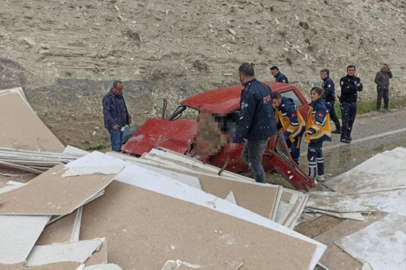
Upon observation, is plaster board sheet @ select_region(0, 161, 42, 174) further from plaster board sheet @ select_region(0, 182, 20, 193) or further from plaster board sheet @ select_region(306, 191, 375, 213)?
plaster board sheet @ select_region(306, 191, 375, 213)

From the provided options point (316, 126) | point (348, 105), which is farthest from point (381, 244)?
point (348, 105)

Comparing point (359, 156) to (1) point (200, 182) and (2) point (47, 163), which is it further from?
(2) point (47, 163)

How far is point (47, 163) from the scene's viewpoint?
4.73m

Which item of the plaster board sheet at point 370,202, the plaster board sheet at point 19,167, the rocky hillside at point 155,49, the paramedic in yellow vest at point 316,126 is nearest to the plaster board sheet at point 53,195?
the plaster board sheet at point 19,167

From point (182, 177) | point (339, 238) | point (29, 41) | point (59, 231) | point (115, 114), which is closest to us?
point (59, 231)

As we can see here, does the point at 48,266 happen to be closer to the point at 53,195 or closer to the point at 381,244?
the point at 53,195

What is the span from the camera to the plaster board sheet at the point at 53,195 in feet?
11.5

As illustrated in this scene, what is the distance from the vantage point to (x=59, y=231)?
338 cm

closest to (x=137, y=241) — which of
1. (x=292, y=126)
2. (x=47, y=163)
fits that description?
(x=47, y=163)

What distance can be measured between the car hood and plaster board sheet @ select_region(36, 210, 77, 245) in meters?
2.38

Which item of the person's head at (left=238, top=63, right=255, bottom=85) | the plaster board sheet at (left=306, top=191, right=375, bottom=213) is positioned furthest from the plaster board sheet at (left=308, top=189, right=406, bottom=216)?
the person's head at (left=238, top=63, right=255, bottom=85)

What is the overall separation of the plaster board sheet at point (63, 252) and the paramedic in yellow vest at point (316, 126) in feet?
12.8

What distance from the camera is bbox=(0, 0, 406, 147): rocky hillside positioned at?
29.4 ft

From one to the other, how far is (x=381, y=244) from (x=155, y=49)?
801 cm
